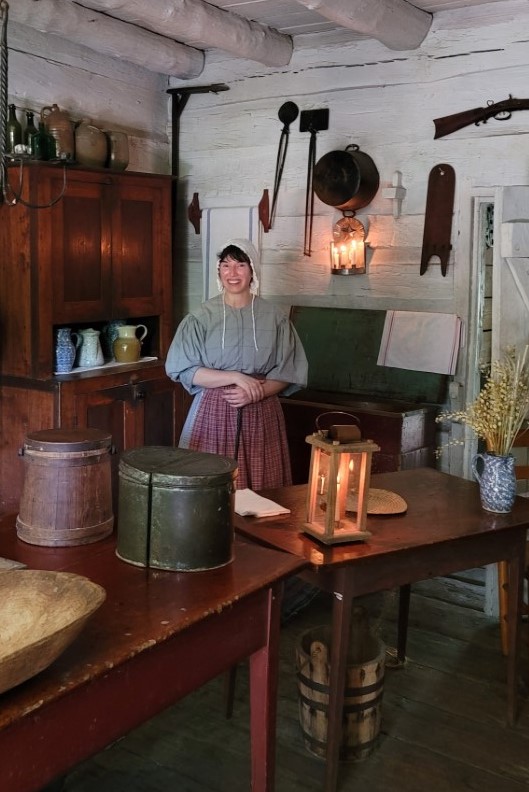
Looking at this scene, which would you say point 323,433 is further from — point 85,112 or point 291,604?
point 85,112

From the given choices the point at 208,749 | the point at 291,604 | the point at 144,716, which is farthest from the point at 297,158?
the point at 144,716

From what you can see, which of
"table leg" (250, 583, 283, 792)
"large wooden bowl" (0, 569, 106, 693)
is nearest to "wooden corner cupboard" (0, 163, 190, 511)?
"table leg" (250, 583, 283, 792)

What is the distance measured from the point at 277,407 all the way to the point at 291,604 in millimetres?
890

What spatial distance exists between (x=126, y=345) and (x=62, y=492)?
2695mm

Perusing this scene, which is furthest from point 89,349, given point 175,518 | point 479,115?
point 175,518

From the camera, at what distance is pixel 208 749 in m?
2.77

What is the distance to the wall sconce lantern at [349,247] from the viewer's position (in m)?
4.66

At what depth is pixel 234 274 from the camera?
3.64 metres

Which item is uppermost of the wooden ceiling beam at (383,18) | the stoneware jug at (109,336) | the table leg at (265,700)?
the wooden ceiling beam at (383,18)

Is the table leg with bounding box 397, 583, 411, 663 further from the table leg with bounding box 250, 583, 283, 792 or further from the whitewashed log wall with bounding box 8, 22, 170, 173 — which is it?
the whitewashed log wall with bounding box 8, 22, 170, 173

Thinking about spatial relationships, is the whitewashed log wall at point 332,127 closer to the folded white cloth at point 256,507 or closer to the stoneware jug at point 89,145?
the stoneware jug at point 89,145

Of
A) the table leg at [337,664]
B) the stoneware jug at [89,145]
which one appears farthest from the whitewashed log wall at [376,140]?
the table leg at [337,664]

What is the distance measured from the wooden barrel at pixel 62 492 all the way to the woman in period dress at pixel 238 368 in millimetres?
1487

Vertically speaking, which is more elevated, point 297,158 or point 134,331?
point 297,158
